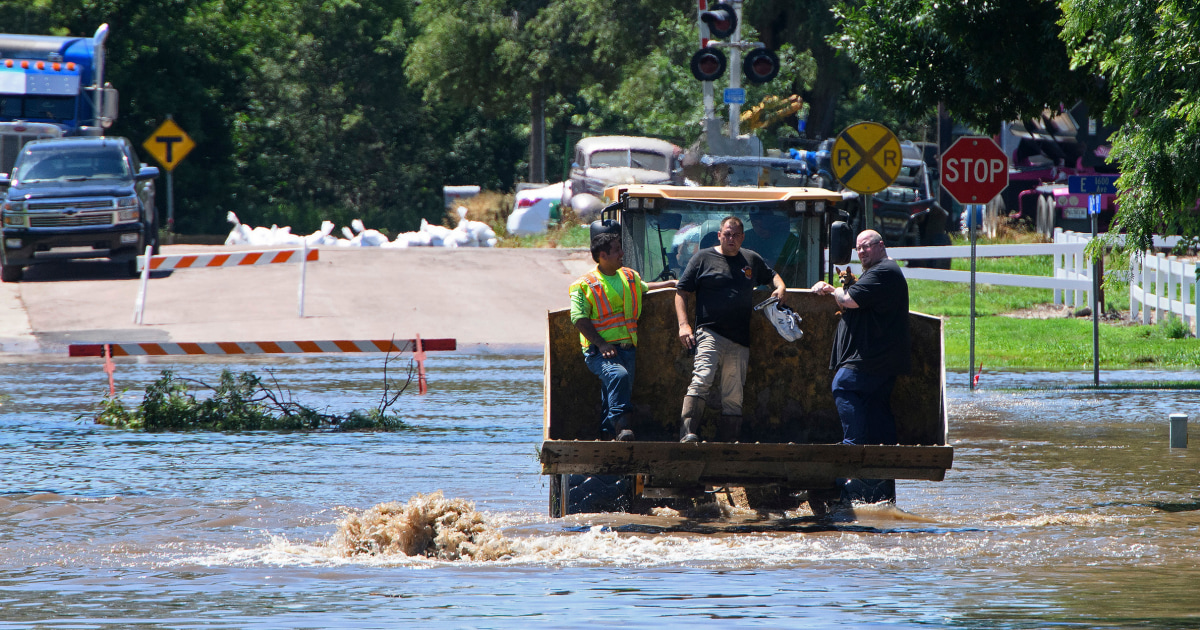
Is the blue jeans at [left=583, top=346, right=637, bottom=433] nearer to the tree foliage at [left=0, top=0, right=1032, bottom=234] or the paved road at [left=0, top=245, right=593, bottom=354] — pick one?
the paved road at [left=0, top=245, right=593, bottom=354]

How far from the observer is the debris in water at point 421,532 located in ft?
27.3

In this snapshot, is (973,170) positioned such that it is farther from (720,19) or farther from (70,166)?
(70,166)

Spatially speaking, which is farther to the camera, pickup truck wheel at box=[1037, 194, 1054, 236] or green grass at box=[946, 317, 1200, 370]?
pickup truck wheel at box=[1037, 194, 1054, 236]

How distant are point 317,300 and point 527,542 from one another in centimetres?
1613

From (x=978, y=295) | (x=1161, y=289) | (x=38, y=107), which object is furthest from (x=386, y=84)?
(x=1161, y=289)

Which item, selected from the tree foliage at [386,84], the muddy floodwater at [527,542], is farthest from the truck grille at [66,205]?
the tree foliage at [386,84]

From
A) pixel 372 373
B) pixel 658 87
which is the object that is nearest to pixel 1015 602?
pixel 372 373

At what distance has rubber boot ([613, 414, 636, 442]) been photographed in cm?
920

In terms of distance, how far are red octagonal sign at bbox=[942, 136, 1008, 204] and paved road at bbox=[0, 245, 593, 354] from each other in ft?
21.2

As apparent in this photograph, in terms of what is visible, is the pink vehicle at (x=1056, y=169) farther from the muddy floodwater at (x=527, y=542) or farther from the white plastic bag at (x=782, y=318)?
the white plastic bag at (x=782, y=318)

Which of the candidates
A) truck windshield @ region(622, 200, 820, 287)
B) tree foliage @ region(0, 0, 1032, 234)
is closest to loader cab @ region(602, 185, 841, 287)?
truck windshield @ region(622, 200, 820, 287)

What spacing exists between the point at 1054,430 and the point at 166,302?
1454 centimetres

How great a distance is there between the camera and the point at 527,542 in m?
8.57

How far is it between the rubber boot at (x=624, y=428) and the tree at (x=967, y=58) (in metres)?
9.63
